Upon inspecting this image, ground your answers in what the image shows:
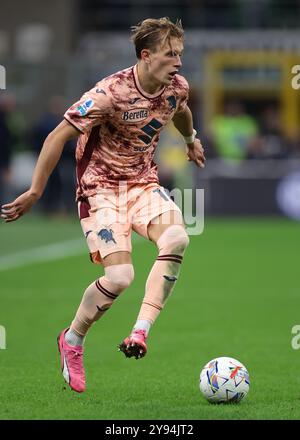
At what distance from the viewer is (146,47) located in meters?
7.03

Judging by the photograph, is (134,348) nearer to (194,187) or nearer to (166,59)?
(166,59)

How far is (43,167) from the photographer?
6902mm

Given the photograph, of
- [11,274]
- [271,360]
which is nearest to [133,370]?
[271,360]

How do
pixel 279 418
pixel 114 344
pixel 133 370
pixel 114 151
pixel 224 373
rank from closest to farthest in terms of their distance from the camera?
pixel 279 418, pixel 224 373, pixel 114 151, pixel 133 370, pixel 114 344

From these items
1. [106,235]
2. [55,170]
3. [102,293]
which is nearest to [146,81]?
[106,235]

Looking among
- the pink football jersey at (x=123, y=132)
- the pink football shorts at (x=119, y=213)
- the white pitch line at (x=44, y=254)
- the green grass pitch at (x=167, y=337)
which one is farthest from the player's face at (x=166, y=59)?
the white pitch line at (x=44, y=254)

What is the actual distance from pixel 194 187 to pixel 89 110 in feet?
54.0

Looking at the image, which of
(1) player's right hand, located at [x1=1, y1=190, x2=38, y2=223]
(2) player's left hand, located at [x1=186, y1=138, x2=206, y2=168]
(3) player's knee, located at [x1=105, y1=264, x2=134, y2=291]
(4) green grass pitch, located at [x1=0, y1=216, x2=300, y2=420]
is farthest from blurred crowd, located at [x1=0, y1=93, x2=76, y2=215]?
(1) player's right hand, located at [x1=1, y1=190, x2=38, y2=223]

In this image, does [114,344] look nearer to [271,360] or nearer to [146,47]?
Answer: [271,360]

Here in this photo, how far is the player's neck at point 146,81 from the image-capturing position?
23.2 ft

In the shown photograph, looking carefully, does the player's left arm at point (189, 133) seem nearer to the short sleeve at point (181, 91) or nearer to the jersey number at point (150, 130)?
the short sleeve at point (181, 91)

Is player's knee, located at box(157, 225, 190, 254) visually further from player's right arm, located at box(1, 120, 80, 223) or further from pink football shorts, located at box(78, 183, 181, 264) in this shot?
player's right arm, located at box(1, 120, 80, 223)

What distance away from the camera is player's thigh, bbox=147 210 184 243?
707 cm

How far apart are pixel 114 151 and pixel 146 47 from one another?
26.2 inches
